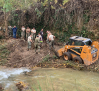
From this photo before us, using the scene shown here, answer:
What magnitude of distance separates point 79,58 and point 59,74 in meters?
1.99

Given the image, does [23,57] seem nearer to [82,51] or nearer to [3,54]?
[3,54]

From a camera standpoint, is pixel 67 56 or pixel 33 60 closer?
pixel 67 56

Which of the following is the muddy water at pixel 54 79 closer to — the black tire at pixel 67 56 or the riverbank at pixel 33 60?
the riverbank at pixel 33 60

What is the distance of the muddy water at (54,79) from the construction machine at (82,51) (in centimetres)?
99

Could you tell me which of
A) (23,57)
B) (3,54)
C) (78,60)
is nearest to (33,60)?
(23,57)

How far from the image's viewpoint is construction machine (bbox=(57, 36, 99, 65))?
7328 millimetres

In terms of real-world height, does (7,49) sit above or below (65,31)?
below

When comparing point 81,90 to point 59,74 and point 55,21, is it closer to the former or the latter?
point 59,74

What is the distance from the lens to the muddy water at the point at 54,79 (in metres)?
5.34

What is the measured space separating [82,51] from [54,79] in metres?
2.90

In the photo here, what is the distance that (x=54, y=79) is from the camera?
6.24m

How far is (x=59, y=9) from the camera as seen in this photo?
44.0ft

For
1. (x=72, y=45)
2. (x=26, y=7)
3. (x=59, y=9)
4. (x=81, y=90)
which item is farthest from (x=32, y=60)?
(x=26, y=7)

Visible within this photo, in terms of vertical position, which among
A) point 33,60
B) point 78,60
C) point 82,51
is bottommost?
point 33,60
